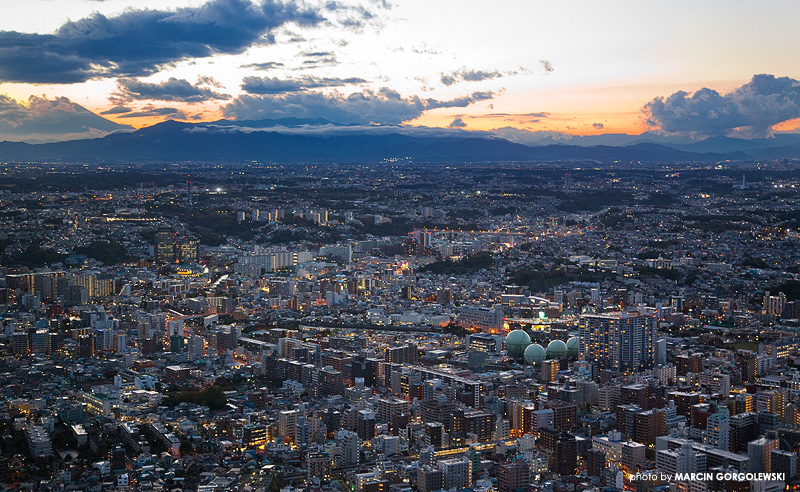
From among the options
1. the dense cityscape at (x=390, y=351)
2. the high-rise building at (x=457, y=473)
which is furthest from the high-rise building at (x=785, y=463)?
the high-rise building at (x=457, y=473)

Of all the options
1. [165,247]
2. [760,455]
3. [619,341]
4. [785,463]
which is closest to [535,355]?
[619,341]

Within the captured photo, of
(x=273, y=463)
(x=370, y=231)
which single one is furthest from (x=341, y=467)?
(x=370, y=231)

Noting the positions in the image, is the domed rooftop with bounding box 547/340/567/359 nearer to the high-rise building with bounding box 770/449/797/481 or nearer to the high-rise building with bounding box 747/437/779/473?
the high-rise building with bounding box 747/437/779/473

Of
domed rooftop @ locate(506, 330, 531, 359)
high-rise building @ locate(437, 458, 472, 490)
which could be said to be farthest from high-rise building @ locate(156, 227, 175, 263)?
high-rise building @ locate(437, 458, 472, 490)

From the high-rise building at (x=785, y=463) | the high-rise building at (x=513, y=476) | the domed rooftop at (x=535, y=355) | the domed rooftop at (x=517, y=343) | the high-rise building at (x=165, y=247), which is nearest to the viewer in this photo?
the high-rise building at (x=513, y=476)

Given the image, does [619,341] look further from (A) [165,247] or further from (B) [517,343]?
(A) [165,247]

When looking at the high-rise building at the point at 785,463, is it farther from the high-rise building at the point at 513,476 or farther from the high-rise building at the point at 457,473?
the high-rise building at the point at 457,473

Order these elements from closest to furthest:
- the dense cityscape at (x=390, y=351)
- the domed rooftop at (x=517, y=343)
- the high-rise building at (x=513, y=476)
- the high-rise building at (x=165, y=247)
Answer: the high-rise building at (x=513, y=476), the dense cityscape at (x=390, y=351), the domed rooftop at (x=517, y=343), the high-rise building at (x=165, y=247)
